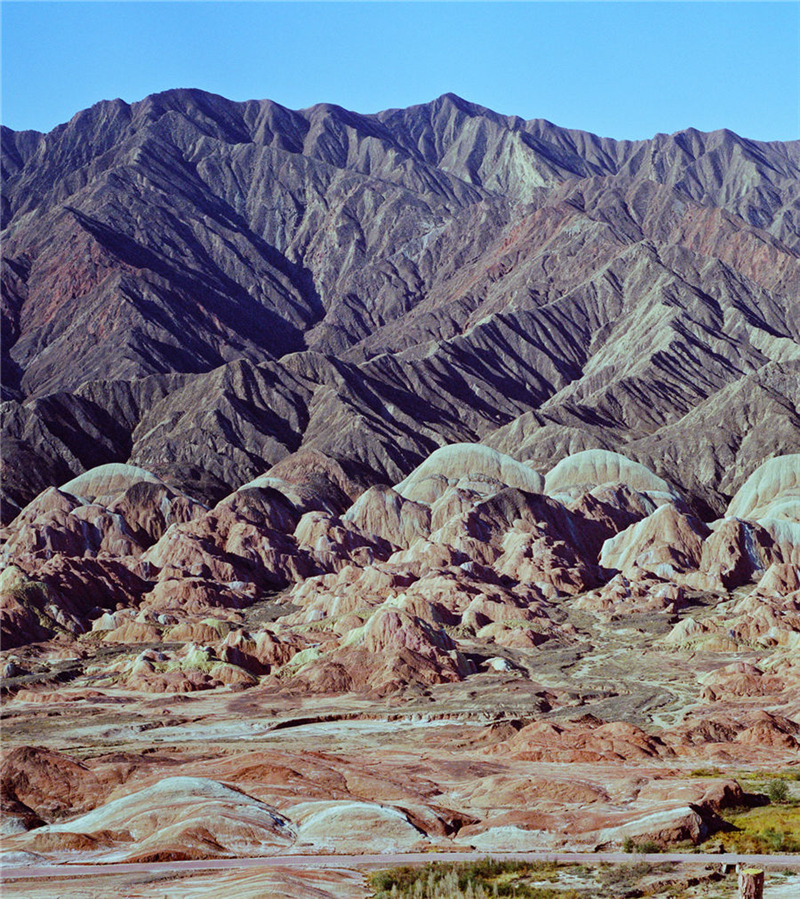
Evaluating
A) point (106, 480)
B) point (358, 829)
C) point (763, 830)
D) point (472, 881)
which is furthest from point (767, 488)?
point (472, 881)

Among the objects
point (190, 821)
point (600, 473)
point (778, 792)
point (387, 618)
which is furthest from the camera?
point (600, 473)

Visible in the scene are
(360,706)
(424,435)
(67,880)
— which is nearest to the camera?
(67,880)

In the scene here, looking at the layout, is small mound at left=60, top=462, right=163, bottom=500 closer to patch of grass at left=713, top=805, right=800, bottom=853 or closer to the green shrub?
the green shrub

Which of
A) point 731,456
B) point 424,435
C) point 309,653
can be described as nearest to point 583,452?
point 731,456

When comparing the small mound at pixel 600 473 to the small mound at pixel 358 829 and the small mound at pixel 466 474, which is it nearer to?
the small mound at pixel 466 474

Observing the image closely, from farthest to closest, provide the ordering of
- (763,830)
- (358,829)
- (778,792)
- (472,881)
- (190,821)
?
(778,792) < (358,829) < (190,821) < (763,830) < (472,881)

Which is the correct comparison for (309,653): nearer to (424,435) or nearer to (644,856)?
(644,856)

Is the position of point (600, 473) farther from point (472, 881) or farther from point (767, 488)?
point (472, 881)
